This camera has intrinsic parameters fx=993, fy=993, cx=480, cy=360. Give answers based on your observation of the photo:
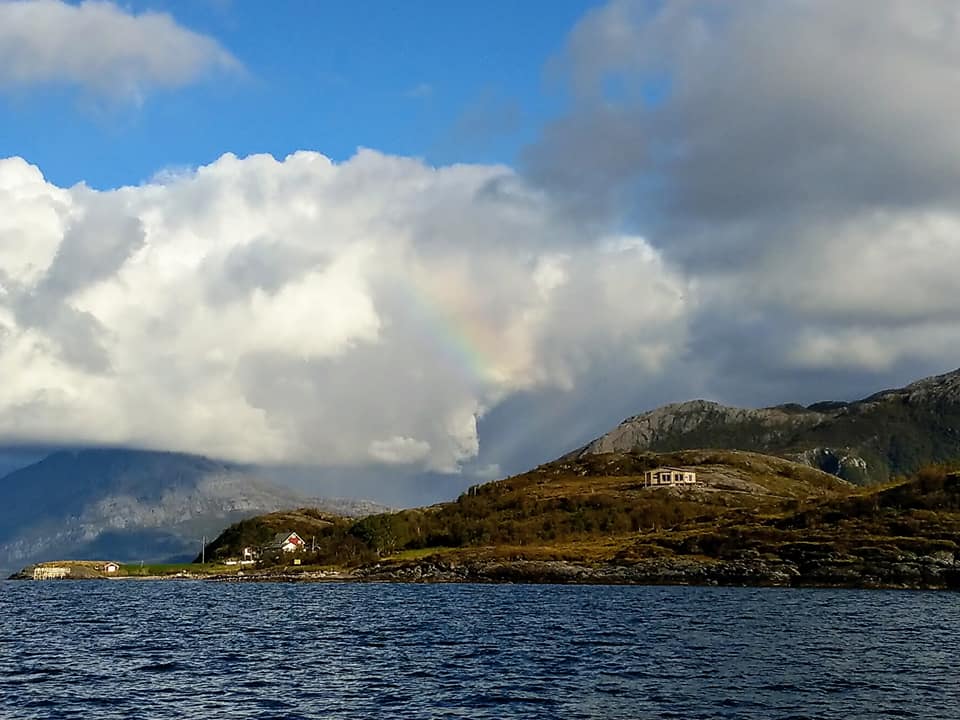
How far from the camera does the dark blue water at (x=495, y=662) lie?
58875 mm

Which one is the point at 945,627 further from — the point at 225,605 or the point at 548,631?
the point at 225,605

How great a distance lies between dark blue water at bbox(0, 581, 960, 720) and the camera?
58.9 m

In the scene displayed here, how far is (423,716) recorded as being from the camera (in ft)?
184

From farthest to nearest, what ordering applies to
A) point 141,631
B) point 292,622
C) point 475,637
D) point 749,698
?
point 292,622 → point 141,631 → point 475,637 → point 749,698

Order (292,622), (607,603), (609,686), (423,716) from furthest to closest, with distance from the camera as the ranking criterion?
(607,603) < (292,622) < (609,686) < (423,716)

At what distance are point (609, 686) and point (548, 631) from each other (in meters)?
39.5

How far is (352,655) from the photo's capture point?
8462 centimetres

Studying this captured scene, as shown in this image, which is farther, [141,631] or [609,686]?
[141,631]

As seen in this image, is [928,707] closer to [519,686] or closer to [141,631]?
[519,686]

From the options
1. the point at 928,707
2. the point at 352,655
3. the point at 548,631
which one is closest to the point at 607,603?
the point at 548,631

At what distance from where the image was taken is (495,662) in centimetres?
7881

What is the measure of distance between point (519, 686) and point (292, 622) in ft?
203

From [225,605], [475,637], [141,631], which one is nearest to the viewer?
[475,637]

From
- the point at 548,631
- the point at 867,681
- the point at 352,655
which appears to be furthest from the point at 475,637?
the point at 867,681
